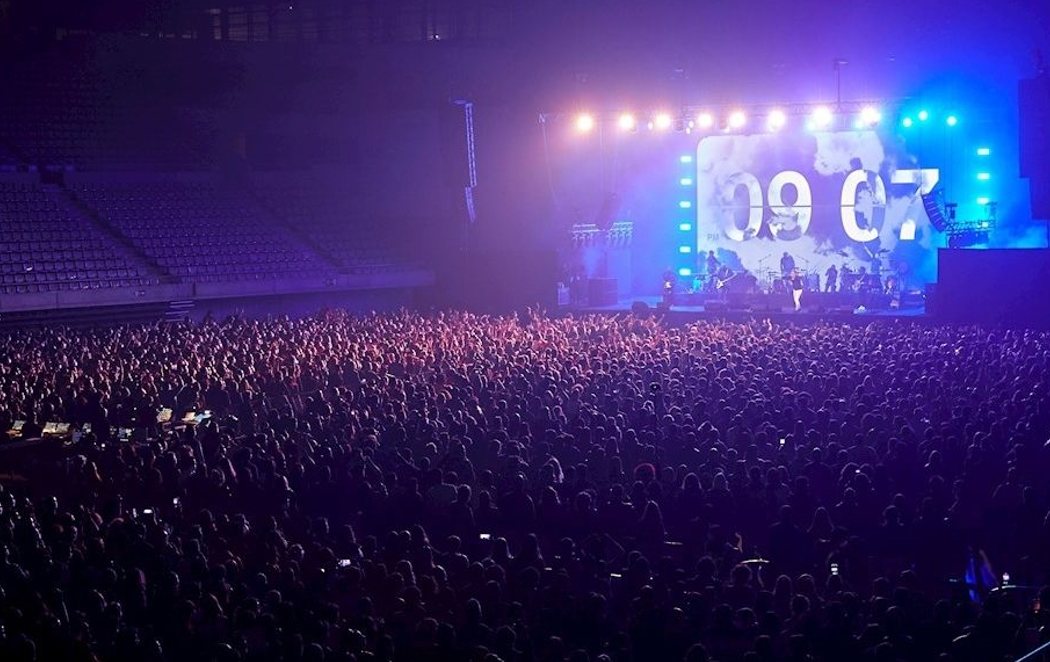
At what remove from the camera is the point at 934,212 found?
2958cm

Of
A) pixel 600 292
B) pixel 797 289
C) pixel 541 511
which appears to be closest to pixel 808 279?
pixel 797 289

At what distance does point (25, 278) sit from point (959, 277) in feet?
73.1

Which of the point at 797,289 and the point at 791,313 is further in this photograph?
the point at 797,289

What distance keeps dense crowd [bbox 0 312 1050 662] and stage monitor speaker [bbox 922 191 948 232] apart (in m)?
10.8

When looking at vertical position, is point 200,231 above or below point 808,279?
above

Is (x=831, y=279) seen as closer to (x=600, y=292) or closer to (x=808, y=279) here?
(x=808, y=279)

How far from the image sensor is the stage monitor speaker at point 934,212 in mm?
29484

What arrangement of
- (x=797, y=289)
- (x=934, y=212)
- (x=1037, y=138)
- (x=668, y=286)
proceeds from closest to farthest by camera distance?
(x=1037, y=138), (x=934, y=212), (x=797, y=289), (x=668, y=286)

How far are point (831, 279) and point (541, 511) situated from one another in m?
21.9

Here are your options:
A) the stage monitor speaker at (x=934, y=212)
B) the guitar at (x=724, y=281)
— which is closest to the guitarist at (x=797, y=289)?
the guitar at (x=724, y=281)

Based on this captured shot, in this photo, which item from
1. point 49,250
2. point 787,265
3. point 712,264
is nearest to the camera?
point 49,250

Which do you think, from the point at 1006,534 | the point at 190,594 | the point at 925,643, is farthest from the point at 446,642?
the point at 1006,534

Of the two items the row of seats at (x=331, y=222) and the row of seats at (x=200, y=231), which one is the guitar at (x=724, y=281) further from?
the row of seats at (x=200, y=231)

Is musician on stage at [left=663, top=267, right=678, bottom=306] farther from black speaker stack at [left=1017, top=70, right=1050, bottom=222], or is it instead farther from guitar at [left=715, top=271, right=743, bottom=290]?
black speaker stack at [left=1017, top=70, right=1050, bottom=222]
